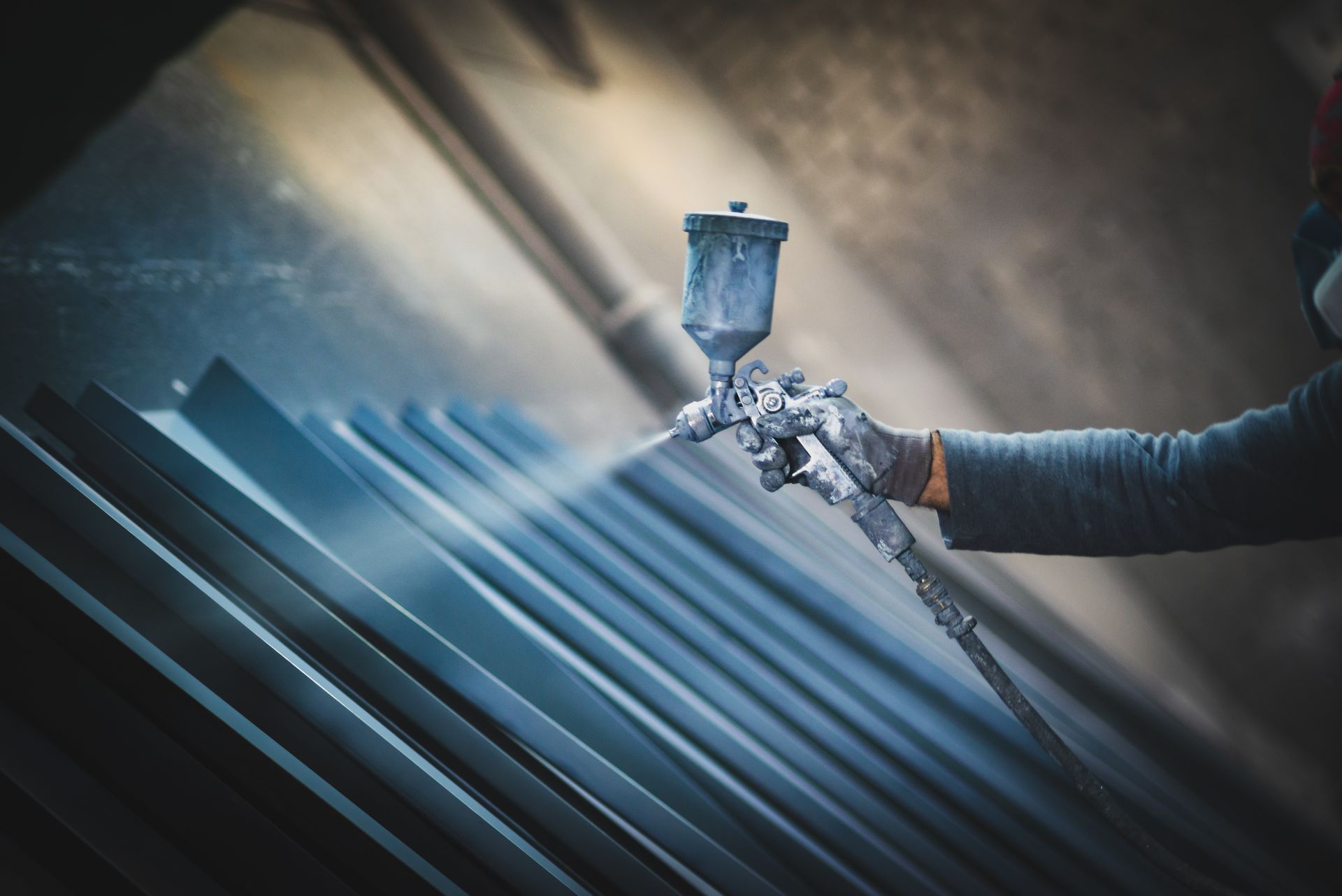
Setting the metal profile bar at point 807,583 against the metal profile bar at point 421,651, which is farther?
the metal profile bar at point 807,583

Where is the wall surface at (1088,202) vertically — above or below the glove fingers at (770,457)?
above

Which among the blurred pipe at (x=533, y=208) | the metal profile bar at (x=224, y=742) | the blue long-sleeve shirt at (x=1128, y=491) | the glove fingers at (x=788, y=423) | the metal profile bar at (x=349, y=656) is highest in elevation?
the blurred pipe at (x=533, y=208)

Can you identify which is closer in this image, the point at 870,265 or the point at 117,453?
the point at 117,453

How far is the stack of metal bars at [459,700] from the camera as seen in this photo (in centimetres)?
72

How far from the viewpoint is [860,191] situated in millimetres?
3537

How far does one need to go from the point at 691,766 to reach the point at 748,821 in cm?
10

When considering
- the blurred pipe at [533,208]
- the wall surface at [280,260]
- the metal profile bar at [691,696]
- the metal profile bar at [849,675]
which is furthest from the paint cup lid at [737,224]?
the blurred pipe at [533,208]

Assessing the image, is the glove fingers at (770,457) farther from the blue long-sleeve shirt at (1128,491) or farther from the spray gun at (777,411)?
the blue long-sleeve shirt at (1128,491)

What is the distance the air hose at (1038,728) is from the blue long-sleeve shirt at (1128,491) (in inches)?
7.7

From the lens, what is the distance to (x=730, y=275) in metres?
0.88

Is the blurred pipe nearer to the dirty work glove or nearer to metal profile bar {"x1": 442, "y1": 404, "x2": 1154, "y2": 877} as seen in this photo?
metal profile bar {"x1": 442, "y1": 404, "x2": 1154, "y2": 877}

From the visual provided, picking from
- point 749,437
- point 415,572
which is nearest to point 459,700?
point 415,572

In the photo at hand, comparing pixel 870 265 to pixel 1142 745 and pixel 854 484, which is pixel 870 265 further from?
pixel 854 484

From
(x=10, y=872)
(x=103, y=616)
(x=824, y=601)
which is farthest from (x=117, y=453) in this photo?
(x=824, y=601)
